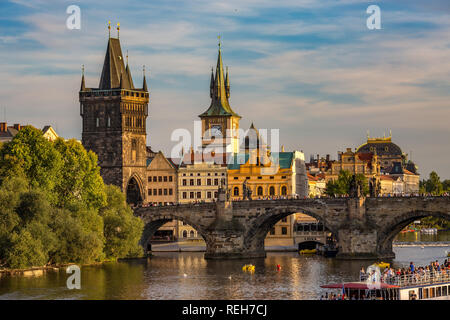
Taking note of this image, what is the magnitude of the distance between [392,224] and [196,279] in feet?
88.9

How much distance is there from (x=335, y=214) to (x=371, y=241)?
5.66 meters

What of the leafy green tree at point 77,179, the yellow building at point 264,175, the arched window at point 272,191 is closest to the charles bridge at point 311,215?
the leafy green tree at point 77,179

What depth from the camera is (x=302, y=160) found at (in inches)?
6447

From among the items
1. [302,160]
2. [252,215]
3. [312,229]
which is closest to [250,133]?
[302,160]

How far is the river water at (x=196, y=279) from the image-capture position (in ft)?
281

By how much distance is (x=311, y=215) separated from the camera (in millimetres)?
122688

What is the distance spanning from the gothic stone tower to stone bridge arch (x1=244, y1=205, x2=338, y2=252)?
27410mm

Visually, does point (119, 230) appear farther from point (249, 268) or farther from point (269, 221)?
point (269, 221)

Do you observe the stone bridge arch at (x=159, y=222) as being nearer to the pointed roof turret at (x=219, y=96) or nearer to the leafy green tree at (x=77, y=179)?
the leafy green tree at (x=77, y=179)

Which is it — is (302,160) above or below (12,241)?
above

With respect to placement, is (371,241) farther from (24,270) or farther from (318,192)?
(318,192)
